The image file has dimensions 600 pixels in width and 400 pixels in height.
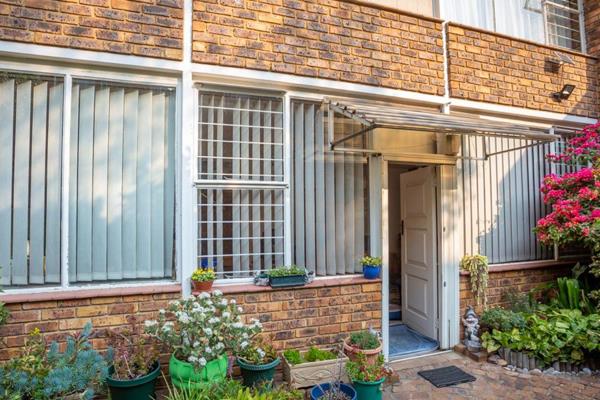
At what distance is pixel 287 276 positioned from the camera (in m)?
3.86

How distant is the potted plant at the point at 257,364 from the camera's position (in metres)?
3.32

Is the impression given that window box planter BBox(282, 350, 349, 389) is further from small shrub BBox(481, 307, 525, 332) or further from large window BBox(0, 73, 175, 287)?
small shrub BBox(481, 307, 525, 332)

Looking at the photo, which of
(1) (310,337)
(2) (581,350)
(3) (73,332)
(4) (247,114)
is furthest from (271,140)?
(2) (581,350)

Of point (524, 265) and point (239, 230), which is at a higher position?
point (239, 230)

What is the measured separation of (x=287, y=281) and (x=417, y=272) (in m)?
2.43

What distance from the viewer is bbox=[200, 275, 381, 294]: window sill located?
375 cm

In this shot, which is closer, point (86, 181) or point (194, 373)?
point (194, 373)

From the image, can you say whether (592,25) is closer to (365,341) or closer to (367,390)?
(365,341)

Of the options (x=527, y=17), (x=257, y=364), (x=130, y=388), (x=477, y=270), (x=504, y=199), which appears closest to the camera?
(x=130, y=388)

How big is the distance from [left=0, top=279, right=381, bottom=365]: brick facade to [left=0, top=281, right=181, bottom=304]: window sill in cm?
3

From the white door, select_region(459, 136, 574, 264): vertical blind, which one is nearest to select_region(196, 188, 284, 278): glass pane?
the white door

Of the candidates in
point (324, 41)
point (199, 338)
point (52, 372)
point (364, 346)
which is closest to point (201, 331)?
point (199, 338)

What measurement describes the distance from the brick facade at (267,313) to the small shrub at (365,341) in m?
0.34

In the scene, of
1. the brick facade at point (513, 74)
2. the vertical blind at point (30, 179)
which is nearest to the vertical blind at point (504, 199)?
the brick facade at point (513, 74)
